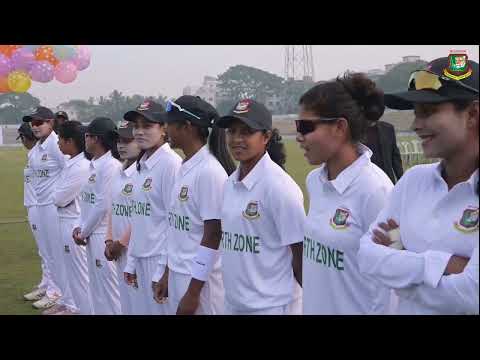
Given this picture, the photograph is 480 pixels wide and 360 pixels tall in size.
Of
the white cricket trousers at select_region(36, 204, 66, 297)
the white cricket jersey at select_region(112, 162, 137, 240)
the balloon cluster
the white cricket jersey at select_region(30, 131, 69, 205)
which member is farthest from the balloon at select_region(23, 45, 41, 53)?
the white cricket jersey at select_region(112, 162, 137, 240)

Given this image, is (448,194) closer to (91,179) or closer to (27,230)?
(91,179)

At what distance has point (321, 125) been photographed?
2688 millimetres

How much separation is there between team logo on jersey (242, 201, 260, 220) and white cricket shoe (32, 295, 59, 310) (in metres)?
4.27

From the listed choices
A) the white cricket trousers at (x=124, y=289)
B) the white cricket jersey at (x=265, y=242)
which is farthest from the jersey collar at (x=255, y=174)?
the white cricket trousers at (x=124, y=289)

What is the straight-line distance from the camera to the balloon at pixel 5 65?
12008 mm

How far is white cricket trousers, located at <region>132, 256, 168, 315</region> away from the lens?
421cm

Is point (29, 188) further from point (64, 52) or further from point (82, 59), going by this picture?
point (82, 59)

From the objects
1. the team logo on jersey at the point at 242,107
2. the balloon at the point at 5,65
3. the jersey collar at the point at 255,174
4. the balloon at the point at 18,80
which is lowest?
the jersey collar at the point at 255,174

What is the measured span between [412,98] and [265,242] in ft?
3.90

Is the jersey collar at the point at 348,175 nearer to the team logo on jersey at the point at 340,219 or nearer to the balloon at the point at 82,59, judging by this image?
the team logo on jersey at the point at 340,219

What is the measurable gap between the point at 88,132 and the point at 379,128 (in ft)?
8.62

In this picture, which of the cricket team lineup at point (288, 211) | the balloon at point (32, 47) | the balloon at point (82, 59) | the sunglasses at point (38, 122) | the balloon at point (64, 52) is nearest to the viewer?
the cricket team lineup at point (288, 211)

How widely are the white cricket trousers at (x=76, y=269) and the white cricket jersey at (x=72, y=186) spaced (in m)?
0.09

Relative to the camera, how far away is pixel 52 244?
6.90 m
